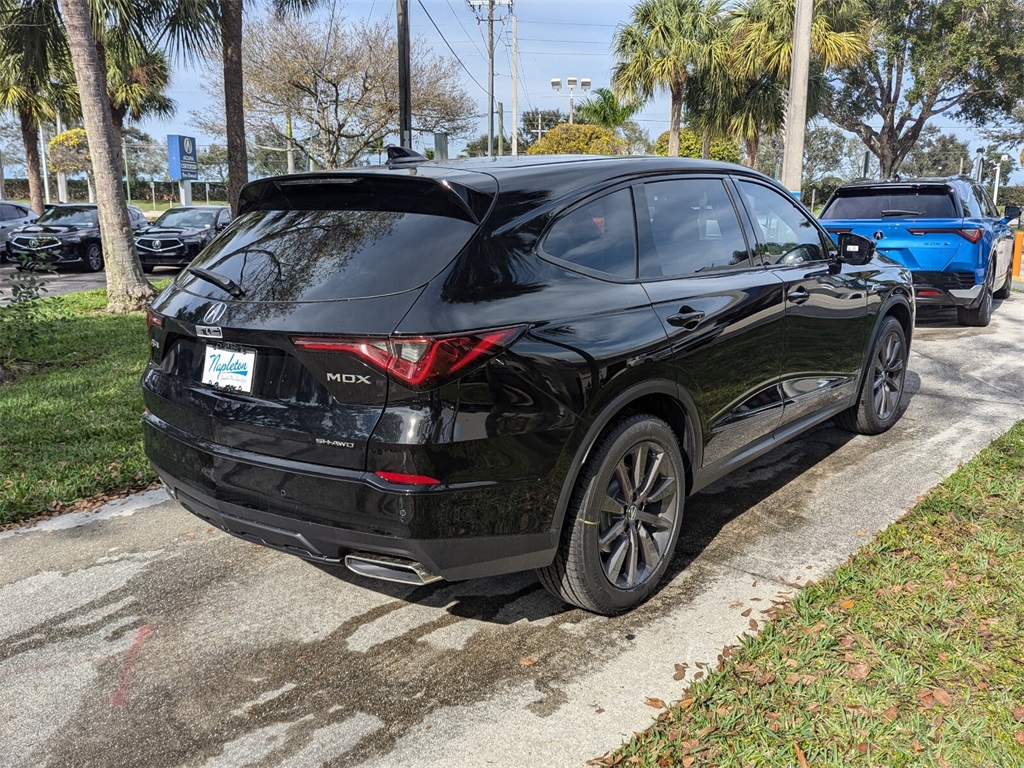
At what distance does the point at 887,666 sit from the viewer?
9.46ft

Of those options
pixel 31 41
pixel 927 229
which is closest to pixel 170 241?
pixel 31 41

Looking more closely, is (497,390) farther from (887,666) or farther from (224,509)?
(887,666)

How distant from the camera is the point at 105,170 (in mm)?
10188

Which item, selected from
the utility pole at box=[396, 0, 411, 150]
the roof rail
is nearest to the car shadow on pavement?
the roof rail

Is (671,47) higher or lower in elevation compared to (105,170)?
higher

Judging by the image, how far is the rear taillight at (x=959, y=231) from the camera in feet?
29.6

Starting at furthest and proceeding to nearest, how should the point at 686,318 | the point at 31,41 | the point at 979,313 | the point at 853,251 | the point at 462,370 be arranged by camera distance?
1. the point at 31,41
2. the point at 979,313
3. the point at 853,251
4. the point at 686,318
5. the point at 462,370

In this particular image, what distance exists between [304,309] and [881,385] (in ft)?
14.1

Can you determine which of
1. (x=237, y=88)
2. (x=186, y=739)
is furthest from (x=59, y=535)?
(x=237, y=88)

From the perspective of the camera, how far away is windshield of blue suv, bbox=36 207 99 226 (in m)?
19.1

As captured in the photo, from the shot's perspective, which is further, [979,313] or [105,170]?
[105,170]

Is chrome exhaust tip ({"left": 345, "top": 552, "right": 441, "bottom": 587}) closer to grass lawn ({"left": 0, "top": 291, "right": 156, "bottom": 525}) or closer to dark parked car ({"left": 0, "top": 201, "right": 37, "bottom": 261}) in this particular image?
grass lawn ({"left": 0, "top": 291, "right": 156, "bottom": 525})

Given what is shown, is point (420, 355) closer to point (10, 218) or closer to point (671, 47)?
point (10, 218)

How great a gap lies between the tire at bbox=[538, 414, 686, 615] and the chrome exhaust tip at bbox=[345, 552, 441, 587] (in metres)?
0.58
